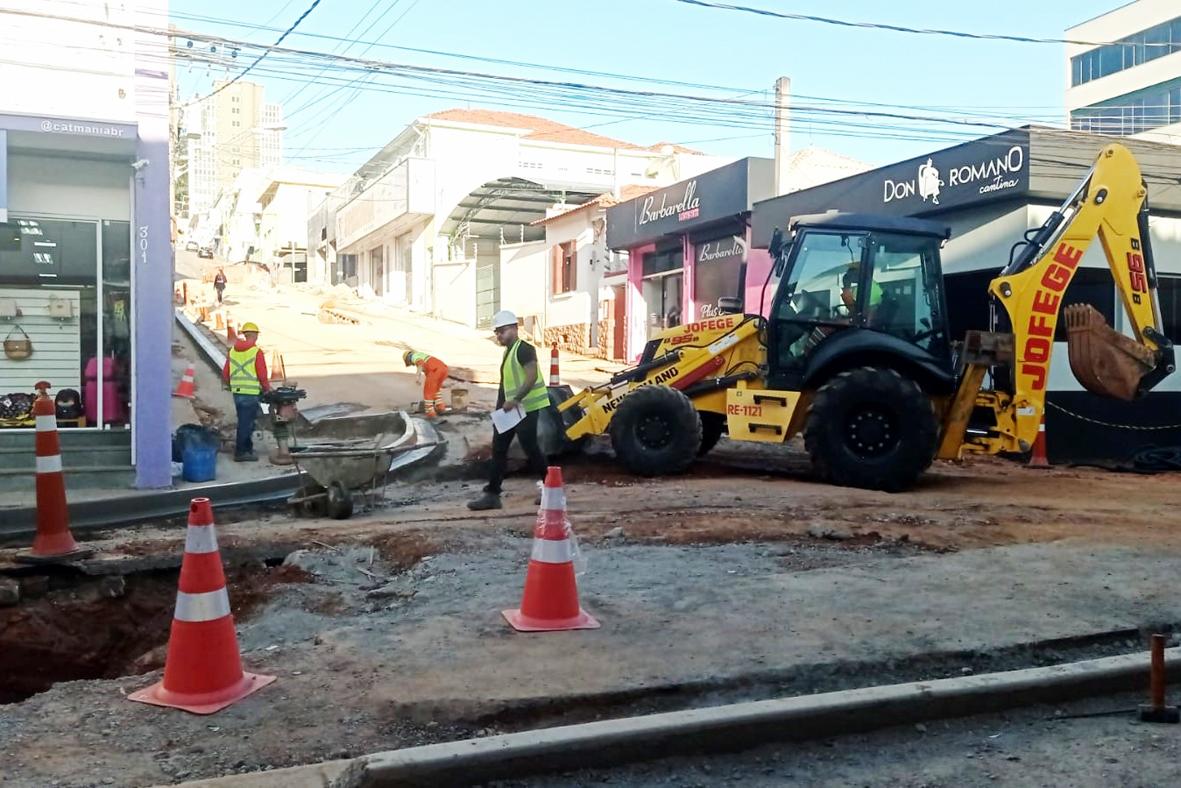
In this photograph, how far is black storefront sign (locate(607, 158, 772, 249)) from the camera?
67.3 ft

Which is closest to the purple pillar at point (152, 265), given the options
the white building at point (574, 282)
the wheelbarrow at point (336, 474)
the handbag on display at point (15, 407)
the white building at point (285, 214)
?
Result: the handbag on display at point (15, 407)

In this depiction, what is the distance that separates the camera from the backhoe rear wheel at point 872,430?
382 inches

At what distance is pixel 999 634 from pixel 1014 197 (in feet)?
34.1

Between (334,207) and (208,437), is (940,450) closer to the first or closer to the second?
(208,437)

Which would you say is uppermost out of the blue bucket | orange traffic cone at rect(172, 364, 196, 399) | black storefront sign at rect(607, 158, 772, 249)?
black storefront sign at rect(607, 158, 772, 249)

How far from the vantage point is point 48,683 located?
A: 18.1ft

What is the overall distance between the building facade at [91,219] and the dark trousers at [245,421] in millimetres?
1218

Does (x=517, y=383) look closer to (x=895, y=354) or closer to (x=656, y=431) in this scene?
(x=656, y=431)

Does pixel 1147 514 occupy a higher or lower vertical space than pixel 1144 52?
lower

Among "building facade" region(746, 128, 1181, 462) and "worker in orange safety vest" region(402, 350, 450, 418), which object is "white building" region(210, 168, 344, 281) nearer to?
"worker in orange safety vest" region(402, 350, 450, 418)

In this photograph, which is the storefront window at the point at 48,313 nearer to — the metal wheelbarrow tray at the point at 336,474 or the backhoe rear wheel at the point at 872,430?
the metal wheelbarrow tray at the point at 336,474

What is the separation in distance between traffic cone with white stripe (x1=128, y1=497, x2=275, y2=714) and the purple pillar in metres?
6.61

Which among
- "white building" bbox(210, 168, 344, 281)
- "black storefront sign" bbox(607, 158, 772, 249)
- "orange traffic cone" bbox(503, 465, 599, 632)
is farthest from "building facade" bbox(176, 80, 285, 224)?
"orange traffic cone" bbox(503, 465, 599, 632)

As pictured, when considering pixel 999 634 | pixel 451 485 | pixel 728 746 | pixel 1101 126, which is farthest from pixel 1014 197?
pixel 1101 126
